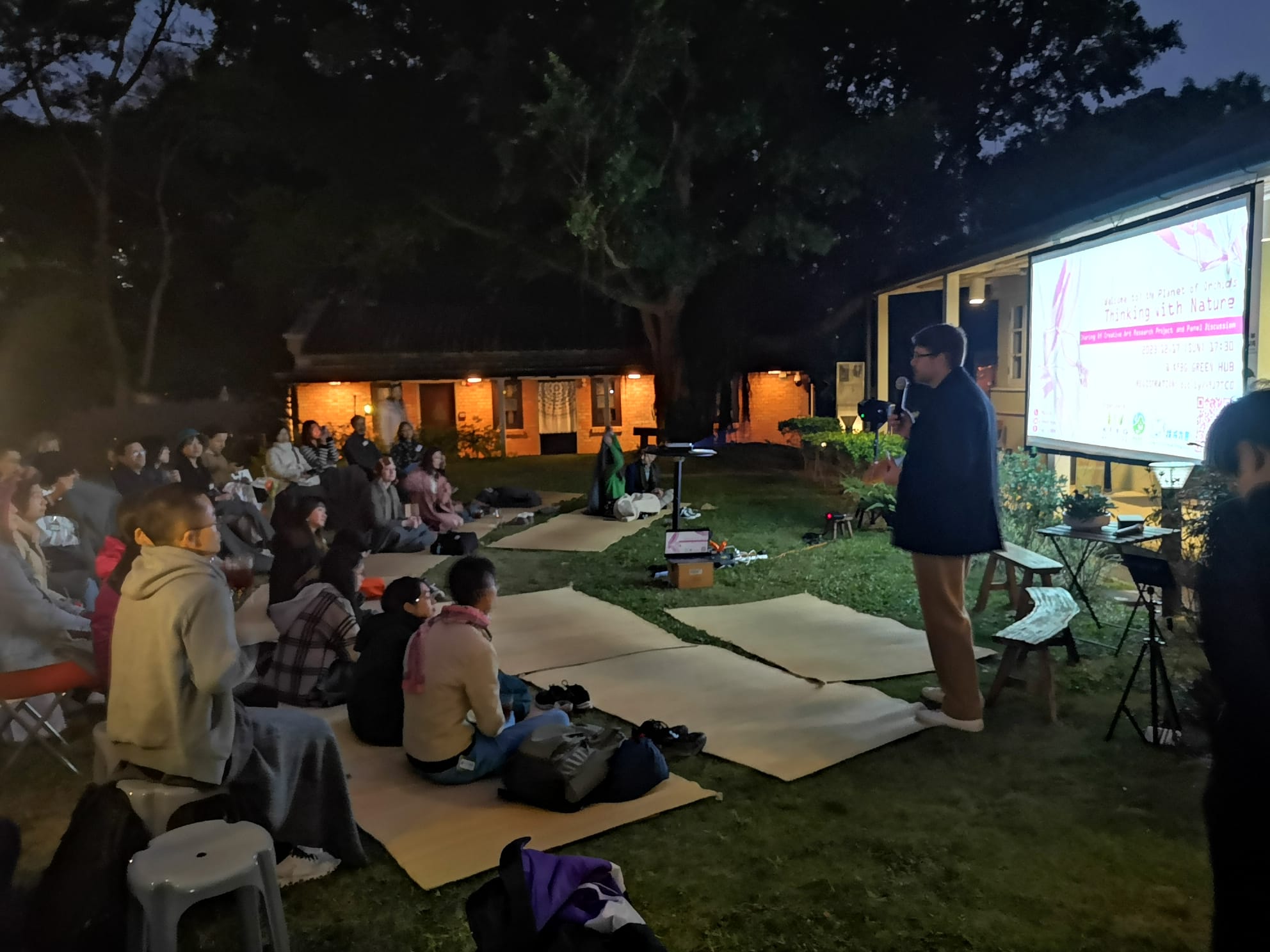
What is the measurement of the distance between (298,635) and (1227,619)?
175 inches

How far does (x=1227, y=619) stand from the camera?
71.6 inches

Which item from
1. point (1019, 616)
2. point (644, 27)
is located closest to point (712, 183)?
point (644, 27)

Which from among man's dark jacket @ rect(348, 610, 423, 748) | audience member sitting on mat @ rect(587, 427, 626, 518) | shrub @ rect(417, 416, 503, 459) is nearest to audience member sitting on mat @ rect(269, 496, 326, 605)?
man's dark jacket @ rect(348, 610, 423, 748)

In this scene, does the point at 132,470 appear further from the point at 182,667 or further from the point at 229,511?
the point at 182,667

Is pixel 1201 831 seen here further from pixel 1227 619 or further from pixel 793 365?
pixel 793 365

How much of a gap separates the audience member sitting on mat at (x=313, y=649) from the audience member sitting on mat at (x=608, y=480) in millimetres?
6807

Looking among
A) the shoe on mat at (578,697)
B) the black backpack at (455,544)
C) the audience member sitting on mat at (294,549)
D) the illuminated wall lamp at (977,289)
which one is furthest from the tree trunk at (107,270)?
the shoe on mat at (578,697)

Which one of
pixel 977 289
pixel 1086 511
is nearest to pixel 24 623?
pixel 1086 511

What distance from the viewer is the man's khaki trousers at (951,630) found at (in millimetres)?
4430

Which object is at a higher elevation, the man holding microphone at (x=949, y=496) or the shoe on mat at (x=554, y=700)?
the man holding microphone at (x=949, y=496)

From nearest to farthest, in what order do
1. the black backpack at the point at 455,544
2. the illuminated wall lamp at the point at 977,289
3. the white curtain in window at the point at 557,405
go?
the black backpack at the point at 455,544 → the illuminated wall lamp at the point at 977,289 → the white curtain in window at the point at 557,405

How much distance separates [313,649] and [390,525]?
4695mm

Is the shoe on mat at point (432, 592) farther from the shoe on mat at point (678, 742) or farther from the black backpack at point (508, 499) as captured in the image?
the black backpack at point (508, 499)

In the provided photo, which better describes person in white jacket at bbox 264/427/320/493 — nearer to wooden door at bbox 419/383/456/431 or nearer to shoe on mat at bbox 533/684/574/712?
shoe on mat at bbox 533/684/574/712
